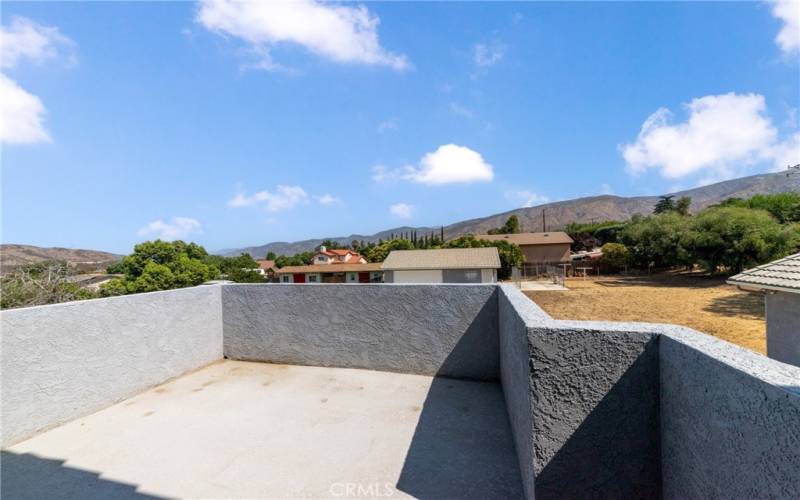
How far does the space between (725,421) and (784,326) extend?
553 centimetres

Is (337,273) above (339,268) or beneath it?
beneath

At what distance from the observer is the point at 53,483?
109 inches

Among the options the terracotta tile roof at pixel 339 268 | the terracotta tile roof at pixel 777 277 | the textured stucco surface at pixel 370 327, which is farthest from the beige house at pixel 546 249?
the textured stucco surface at pixel 370 327

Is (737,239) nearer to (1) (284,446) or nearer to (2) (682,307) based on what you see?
(2) (682,307)

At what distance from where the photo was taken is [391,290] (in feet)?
16.3

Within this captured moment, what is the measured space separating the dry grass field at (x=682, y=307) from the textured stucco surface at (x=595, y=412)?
8.76m

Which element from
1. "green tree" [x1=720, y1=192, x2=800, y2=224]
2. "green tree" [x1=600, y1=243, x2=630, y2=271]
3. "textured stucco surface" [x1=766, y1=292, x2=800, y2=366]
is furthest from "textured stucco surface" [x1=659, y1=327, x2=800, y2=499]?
"green tree" [x1=720, y1=192, x2=800, y2=224]

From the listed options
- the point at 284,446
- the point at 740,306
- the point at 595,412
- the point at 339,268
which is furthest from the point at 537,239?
the point at 595,412

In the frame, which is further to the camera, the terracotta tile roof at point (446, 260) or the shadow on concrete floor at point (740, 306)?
the terracotta tile roof at point (446, 260)

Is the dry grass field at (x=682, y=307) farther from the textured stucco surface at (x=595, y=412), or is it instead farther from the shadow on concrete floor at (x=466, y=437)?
the textured stucco surface at (x=595, y=412)

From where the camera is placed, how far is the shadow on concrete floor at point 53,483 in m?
2.60

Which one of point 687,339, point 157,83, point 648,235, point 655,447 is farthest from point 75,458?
point 648,235

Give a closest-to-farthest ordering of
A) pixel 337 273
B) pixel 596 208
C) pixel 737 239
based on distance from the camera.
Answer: pixel 737 239, pixel 337 273, pixel 596 208

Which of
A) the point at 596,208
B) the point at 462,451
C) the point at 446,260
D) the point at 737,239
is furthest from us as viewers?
the point at 596,208
